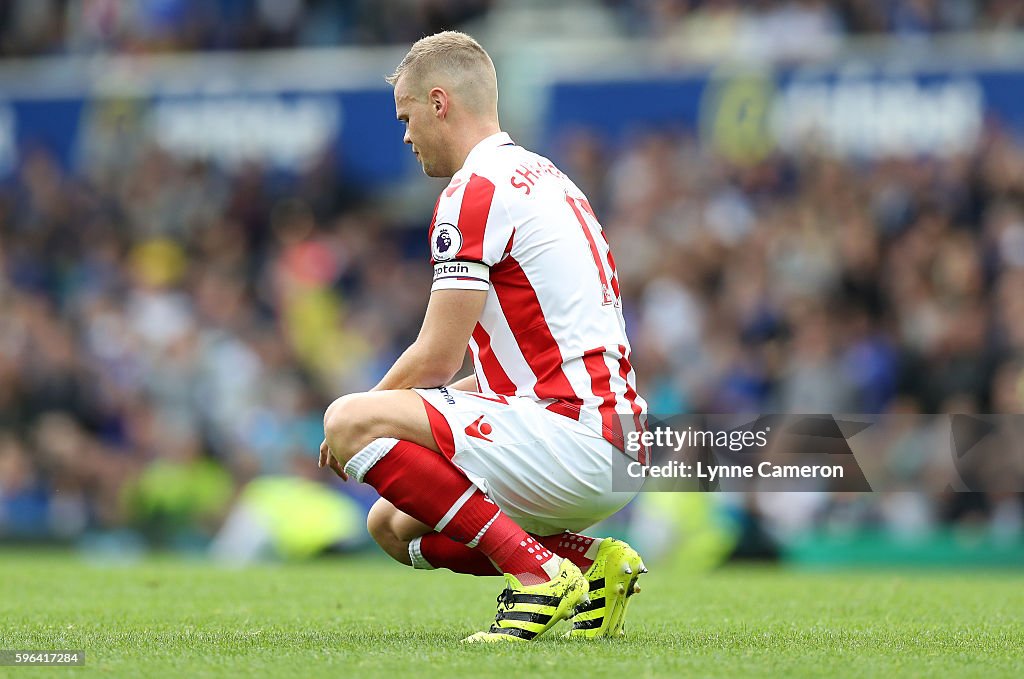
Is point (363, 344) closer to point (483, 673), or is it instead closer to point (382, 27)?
point (382, 27)

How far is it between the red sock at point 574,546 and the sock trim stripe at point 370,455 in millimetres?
816

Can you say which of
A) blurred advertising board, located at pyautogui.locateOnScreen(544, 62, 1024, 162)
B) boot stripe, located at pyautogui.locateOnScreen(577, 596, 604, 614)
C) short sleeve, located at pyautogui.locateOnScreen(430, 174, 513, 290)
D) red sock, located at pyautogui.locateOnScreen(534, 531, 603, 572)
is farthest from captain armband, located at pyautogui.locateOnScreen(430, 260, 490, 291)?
blurred advertising board, located at pyautogui.locateOnScreen(544, 62, 1024, 162)

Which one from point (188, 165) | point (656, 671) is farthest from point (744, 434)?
point (188, 165)

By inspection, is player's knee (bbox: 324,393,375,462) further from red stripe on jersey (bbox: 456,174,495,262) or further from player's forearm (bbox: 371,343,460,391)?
red stripe on jersey (bbox: 456,174,495,262)

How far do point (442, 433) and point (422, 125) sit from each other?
113cm

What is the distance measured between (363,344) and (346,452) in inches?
353

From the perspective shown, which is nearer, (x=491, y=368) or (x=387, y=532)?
(x=491, y=368)

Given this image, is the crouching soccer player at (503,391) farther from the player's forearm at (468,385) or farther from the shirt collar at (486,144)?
the player's forearm at (468,385)

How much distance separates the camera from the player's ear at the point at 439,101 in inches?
205

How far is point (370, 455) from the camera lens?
4840 millimetres

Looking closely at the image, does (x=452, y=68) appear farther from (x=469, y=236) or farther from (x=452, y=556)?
(x=452, y=556)

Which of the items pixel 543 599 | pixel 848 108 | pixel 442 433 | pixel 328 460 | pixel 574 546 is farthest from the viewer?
pixel 848 108

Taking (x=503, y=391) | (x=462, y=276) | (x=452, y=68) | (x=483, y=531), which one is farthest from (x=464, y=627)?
(x=452, y=68)

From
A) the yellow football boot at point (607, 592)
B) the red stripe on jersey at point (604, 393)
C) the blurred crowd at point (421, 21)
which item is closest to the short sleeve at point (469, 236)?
the red stripe on jersey at point (604, 393)
